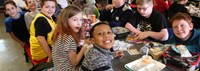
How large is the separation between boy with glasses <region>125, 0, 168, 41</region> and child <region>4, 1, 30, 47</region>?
148cm

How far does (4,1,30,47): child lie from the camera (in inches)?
99.7

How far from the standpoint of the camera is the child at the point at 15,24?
2.53 meters

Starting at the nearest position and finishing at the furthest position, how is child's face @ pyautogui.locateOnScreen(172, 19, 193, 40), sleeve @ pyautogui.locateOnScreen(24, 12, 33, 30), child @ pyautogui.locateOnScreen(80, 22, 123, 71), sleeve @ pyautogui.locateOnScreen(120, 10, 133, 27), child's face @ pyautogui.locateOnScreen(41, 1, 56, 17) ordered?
1. child @ pyautogui.locateOnScreen(80, 22, 123, 71)
2. child's face @ pyautogui.locateOnScreen(172, 19, 193, 40)
3. child's face @ pyautogui.locateOnScreen(41, 1, 56, 17)
4. sleeve @ pyautogui.locateOnScreen(120, 10, 133, 27)
5. sleeve @ pyautogui.locateOnScreen(24, 12, 33, 30)

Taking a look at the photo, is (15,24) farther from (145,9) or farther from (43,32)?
(145,9)

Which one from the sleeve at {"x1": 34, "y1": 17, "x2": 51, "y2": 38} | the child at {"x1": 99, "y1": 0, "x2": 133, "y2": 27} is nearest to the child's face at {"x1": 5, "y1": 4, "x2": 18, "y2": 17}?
the sleeve at {"x1": 34, "y1": 17, "x2": 51, "y2": 38}

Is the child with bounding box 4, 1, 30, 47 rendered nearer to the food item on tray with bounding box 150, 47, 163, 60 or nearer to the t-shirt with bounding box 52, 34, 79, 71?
the t-shirt with bounding box 52, 34, 79, 71

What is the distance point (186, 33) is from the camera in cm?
158

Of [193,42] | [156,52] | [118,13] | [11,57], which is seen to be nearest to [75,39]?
[156,52]

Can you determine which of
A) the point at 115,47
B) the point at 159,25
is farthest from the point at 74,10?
the point at 159,25

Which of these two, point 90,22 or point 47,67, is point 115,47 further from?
point 90,22

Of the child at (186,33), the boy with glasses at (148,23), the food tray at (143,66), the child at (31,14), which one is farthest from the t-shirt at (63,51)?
the child at (31,14)

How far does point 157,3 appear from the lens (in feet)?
12.1

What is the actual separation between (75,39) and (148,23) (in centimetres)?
86

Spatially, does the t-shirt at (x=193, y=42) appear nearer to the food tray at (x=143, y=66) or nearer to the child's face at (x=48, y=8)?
the food tray at (x=143, y=66)
